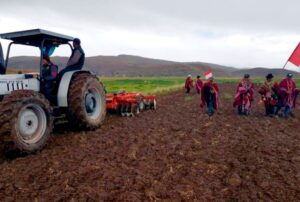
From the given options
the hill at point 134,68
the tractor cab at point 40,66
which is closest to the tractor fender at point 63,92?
the tractor cab at point 40,66

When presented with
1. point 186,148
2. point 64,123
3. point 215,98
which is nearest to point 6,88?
point 64,123

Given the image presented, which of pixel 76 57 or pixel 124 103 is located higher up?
pixel 76 57

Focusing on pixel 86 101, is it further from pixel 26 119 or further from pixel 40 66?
pixel 26 119

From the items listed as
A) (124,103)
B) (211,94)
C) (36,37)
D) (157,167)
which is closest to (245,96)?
(211,94)

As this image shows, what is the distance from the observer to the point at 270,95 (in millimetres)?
→ 12727

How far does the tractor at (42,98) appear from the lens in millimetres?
6117

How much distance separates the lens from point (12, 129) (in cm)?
590

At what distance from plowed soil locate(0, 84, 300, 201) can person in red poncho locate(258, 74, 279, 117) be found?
11.3 feet

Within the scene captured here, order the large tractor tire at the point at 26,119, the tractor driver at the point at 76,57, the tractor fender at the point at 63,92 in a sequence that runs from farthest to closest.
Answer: the tractor driver at the point at 76,57
the tractor fender at the point at 63,92
the large tractor tire at the point at 26,119

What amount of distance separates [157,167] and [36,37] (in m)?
3.90

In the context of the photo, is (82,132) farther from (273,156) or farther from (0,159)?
(273,156)

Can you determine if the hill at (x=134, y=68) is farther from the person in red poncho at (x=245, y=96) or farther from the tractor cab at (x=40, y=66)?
the tractor cab at (x=40, y=66)

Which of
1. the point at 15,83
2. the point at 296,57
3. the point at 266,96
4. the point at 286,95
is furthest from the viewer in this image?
the point at 296,57

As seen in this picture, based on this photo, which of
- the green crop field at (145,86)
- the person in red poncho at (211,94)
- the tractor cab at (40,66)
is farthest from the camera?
the green crop field at (145,86)
